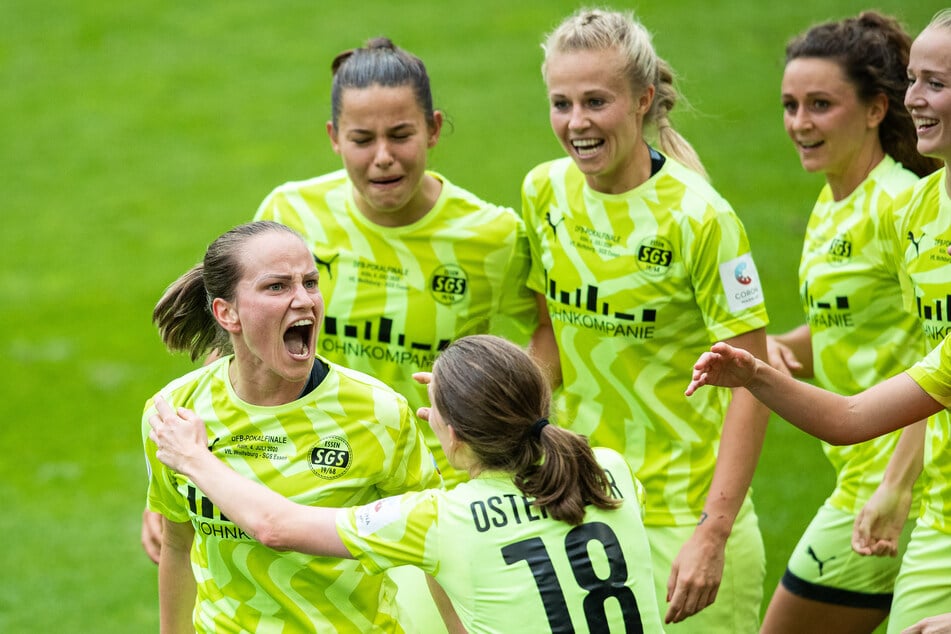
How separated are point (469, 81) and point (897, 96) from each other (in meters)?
15.1

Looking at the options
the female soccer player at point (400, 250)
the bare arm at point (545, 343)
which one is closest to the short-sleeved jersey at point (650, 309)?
the bare arm at point (545, 343)

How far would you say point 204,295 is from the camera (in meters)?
4.94

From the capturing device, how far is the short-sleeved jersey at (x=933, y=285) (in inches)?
199

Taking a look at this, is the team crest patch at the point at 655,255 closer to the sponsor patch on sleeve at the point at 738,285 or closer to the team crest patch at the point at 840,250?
the sponsor patch on sleeve at the point at 738,285

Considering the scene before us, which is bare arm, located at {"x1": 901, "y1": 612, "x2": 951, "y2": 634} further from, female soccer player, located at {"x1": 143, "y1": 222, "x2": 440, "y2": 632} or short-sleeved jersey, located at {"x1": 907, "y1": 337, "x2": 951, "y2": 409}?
female soccer player, located at {"x1": 143, "y1": 222, "x2": 440, "y2": 632}

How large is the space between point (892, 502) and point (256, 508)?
2.59 metres

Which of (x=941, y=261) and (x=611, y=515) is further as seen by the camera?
(x=941, y=261)

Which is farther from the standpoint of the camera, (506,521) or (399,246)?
(399,246)

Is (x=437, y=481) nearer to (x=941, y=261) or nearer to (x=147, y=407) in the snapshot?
(x=147, y=407)

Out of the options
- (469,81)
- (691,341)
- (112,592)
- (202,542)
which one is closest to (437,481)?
(202,542)

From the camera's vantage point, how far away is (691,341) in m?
5.47

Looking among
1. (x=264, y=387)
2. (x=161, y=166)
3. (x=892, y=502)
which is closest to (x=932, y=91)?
(x=892, y=502)

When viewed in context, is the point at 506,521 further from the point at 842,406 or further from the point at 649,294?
the point at 649,294

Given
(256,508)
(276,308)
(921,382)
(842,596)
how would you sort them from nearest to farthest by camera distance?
(256,508) → (276,308) → (921,382) → (842,596)
